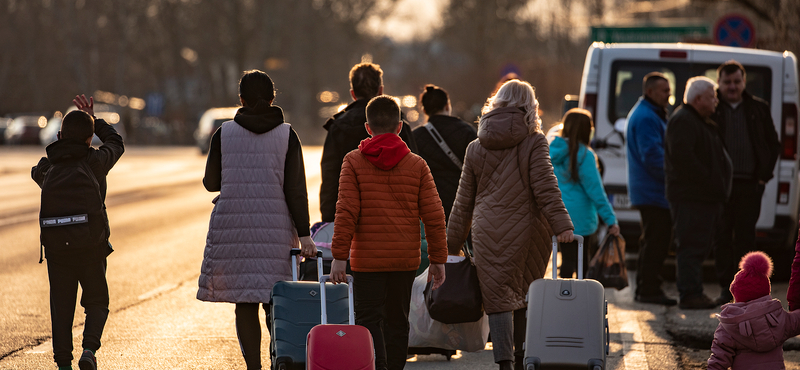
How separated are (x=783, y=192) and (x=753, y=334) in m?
4.98

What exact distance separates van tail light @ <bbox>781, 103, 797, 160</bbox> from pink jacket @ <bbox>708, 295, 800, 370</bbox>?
4.91 m

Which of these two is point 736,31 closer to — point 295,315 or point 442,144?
point 442,144

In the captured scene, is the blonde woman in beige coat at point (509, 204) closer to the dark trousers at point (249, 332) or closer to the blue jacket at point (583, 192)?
the dark trousers at point (249, 332)

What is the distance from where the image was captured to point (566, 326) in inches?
182

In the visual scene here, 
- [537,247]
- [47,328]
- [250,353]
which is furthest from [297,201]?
[47,328]

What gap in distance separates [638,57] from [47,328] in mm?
5727

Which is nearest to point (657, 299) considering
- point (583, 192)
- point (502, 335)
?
point (583, 192)

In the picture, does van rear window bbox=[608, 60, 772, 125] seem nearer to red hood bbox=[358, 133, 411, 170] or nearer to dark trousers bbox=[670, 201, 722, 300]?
dark trousers bbox=[670, 201, 722, 300]

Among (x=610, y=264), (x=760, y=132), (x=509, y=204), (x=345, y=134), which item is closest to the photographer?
→ (x=509, y=204)

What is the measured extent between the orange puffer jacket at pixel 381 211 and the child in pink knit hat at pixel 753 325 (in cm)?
140

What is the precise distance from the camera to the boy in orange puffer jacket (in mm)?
4715

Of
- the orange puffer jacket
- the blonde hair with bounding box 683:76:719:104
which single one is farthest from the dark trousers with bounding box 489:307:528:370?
the blonde hair with bounding box 683:76:719:104

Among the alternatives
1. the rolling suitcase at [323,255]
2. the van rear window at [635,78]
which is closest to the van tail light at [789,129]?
the van rear window at [635,78]

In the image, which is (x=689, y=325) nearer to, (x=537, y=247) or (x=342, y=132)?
(x=537, y=247)
